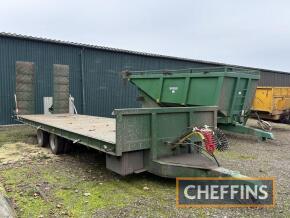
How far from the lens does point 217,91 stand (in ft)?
28.9

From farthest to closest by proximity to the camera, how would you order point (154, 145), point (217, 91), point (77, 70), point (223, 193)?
1. point (77, 70)
2. point (217, 91)
3. point (154, 145)
4. point (223, 193)

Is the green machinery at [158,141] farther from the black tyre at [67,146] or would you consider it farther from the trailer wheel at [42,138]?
the trailer wheel at [42,138]

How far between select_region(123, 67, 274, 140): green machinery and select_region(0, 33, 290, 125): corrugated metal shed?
4419mm

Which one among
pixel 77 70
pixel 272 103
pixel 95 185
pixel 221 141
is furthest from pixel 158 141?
pixel 77 70

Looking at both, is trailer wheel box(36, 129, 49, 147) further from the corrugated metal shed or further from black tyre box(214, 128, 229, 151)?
the corrugated metal shed

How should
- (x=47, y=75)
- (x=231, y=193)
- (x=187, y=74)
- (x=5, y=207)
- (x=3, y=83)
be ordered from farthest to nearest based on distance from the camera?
1. (x=47, y=75)
2. (x=3, y=83)
3. (x=187, y=74)
4. (x=231, y=193)
5. (x=5, y=207)

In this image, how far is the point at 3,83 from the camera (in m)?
12.2

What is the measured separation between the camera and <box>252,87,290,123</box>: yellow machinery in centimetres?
1266

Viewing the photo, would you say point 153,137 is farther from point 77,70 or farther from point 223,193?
point 77,70

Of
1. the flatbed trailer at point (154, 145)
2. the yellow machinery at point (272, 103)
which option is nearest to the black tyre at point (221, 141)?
the flatbed trailer at point (154, 145)

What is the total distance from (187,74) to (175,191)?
538 cm

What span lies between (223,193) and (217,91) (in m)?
4.53

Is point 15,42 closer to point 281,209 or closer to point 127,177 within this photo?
point 127,177

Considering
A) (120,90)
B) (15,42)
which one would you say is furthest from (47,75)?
(120,90)
